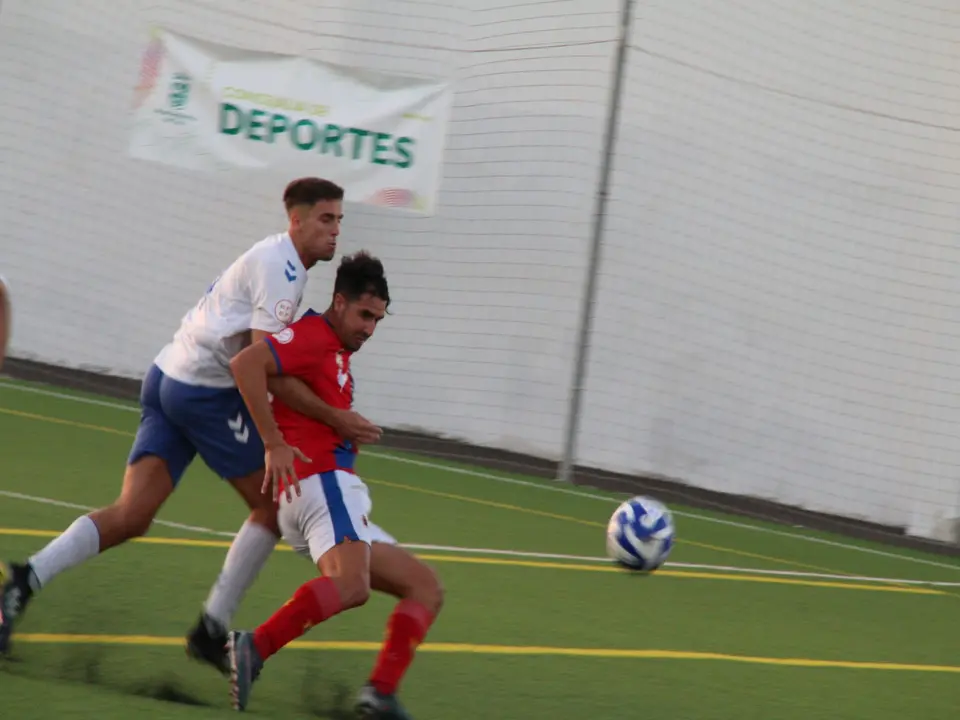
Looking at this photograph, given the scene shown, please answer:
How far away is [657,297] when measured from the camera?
12719 millimetres

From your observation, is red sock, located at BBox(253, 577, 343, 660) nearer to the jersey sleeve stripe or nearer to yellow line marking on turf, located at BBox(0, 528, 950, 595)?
the jersey sleeve stripe

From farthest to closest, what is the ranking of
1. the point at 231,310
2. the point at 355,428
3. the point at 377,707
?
1. the point at 231,310
2. the point at 355,428
3. the point at 377,707

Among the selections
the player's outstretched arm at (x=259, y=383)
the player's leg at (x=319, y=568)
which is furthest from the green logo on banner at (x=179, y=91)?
the player's leg at (x=319, y=568)

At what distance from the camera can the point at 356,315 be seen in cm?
512

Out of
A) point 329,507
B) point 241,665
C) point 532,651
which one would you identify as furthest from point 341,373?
point 532,651

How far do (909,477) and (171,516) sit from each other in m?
6.57

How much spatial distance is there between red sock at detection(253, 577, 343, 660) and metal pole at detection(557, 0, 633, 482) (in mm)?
7689

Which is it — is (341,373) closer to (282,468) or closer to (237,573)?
(282,468)

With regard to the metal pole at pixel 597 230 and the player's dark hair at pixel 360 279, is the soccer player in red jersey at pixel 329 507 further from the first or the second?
the metal pole at pixel 597 230

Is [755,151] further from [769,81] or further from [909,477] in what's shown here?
[909,477]

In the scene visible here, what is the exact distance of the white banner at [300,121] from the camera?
41.0 ft

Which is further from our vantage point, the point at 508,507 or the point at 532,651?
the point at 508,507

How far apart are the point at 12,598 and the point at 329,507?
1.16 metres

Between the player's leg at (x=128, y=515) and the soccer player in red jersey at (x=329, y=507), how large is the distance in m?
0.66
